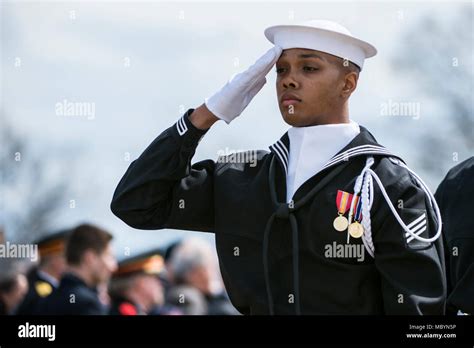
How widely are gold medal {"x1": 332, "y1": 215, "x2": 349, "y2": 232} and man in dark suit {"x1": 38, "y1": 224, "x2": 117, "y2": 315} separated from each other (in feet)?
6.07

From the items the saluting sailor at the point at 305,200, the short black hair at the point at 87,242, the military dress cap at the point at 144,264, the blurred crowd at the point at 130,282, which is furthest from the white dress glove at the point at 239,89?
the military dress cap at the point at 144,264

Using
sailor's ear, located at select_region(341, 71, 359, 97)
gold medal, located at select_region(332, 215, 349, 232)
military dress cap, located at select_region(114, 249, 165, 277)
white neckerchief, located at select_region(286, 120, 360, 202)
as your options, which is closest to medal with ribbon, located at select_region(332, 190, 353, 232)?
gold medal, located at select_region(332, 215, 349, 232)

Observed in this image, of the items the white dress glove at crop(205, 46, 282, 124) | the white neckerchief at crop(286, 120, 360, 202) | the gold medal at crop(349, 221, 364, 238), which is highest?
the white dress glove at crop(205, 46, 282, 124)

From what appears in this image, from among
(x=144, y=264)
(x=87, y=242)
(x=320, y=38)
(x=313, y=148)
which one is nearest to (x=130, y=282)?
(x=144, y=264)

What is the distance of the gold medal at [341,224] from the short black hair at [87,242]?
2.27 meters

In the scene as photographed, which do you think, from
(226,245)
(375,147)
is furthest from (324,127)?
(226,245)

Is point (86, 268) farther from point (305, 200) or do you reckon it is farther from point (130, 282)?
point (305, 200)

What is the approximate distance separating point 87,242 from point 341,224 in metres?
2.33

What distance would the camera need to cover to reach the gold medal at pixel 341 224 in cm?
530

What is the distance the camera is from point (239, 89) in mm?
5469

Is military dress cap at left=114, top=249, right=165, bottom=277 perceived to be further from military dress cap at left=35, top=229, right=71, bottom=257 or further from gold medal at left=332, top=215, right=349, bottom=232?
gold medal at left=332, top=215, right=349, bottom=232

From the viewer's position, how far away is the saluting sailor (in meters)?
5.27

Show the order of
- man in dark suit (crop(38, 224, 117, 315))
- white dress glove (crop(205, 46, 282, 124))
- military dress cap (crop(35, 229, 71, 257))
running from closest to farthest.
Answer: white dress glove (crop(205, 46, 282, 124)) < man in dark suit (crop(38, 224, 117, 315)) < military dress cap (crop(35, 229, 71, 257))

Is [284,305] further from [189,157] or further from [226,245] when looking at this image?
[189,157]
